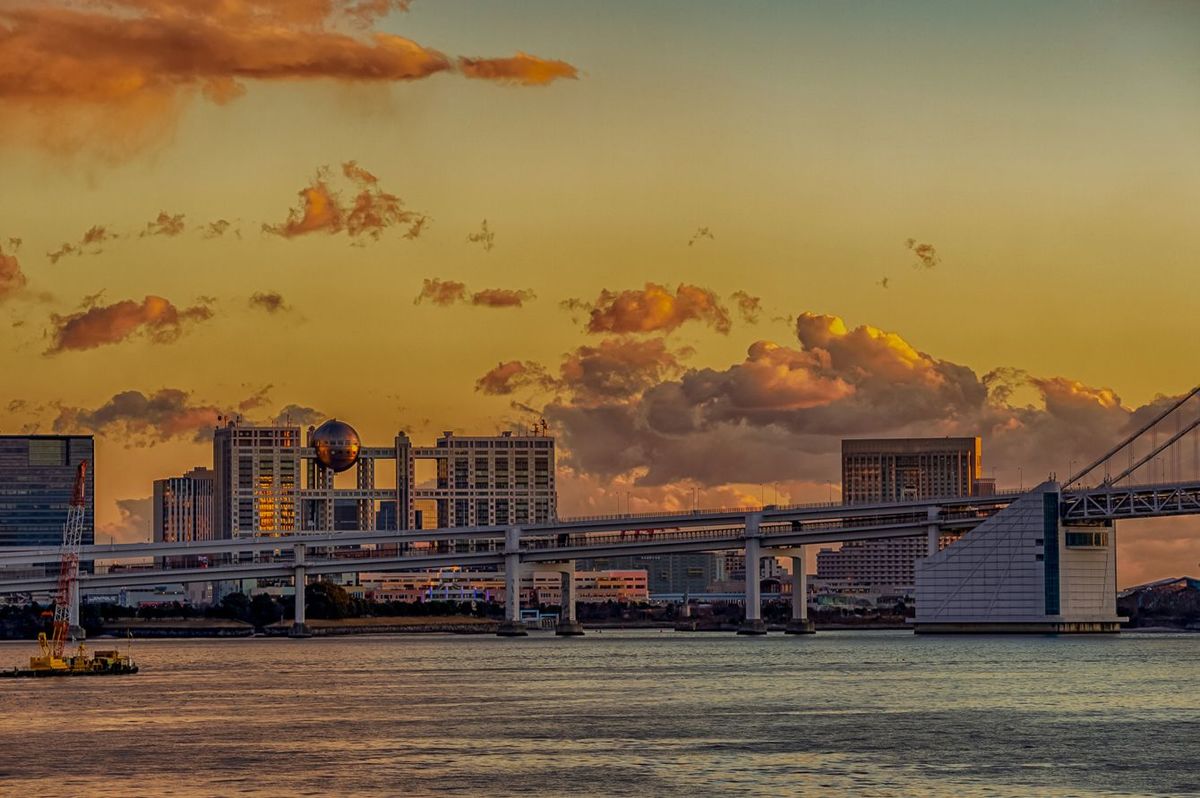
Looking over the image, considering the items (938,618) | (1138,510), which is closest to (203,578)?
(938,618)

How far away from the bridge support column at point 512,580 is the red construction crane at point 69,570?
2901 centimetres

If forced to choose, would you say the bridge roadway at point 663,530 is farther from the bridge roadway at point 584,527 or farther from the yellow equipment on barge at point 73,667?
the yellow equipment on barge at point 73,667

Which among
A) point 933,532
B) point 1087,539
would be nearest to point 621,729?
point 1087,539

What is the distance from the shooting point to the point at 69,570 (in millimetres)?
144250

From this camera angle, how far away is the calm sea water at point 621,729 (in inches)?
2018

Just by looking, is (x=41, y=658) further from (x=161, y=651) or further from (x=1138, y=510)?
(x=1138, y=510)

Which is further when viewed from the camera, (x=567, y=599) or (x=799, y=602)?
(x=567, y=599)

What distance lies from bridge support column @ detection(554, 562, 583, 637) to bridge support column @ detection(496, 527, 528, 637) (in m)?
2.99

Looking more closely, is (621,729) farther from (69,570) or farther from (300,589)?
(300,589)

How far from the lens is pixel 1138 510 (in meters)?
141

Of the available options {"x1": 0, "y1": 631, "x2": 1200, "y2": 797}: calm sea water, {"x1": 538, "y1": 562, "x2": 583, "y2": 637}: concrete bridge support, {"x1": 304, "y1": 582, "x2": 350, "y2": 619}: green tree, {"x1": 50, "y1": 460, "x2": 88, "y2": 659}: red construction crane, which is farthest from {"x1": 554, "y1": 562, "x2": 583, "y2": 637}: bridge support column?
{"x1": 0, "y1": 631, "x2": 1200, "y2": 797}: calm sea water

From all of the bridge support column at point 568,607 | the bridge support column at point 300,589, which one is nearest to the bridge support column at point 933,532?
the bridge support column at point 568,607

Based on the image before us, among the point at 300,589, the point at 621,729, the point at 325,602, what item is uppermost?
the point at 300,589

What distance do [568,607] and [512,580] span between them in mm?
7276
